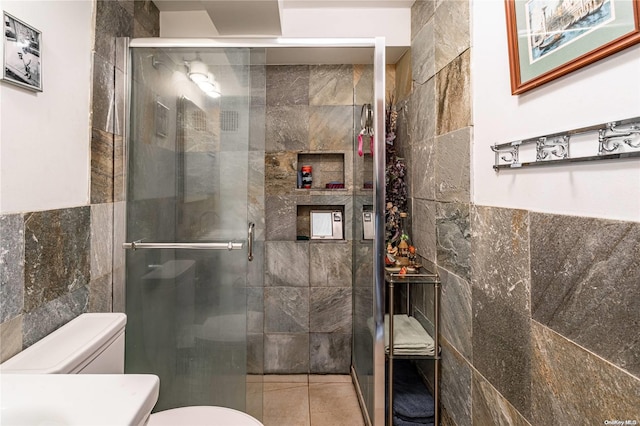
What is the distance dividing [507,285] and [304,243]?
145cm

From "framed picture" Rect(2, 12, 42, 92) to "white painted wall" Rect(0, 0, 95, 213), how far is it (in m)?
0.02

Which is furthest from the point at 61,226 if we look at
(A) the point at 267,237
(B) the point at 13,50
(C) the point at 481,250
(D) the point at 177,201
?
(C) the point at 481,250

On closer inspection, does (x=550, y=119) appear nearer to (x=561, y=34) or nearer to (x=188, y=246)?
(x=561, y=34)

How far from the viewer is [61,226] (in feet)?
3.91

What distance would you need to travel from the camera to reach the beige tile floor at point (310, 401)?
188cm

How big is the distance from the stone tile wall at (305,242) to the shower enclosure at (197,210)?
0.72m

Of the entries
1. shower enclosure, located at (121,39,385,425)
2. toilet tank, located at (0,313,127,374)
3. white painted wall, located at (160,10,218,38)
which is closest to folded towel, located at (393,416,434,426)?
shower enclosure, located at (121,39,385,425)

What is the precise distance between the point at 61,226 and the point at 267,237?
129cm

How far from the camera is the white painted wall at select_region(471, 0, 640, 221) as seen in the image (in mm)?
695

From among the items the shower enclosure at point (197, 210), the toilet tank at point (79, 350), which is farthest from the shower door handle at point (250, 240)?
the toilet tank at point (79, 350)

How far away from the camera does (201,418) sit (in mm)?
1265

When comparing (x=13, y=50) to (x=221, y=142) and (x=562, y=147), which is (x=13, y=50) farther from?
(x=562, y=147)

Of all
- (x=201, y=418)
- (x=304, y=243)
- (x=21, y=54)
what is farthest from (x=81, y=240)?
(x=304, y=243)

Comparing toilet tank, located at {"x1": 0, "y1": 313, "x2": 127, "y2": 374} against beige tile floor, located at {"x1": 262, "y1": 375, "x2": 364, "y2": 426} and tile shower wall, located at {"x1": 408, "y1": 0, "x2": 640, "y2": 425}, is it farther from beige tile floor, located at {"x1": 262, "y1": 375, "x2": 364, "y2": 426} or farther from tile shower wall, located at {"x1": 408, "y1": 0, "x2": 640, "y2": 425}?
tile shower wall, located at {"x1": 408, "y1": 0, "x2": 640, "y2": 425}
